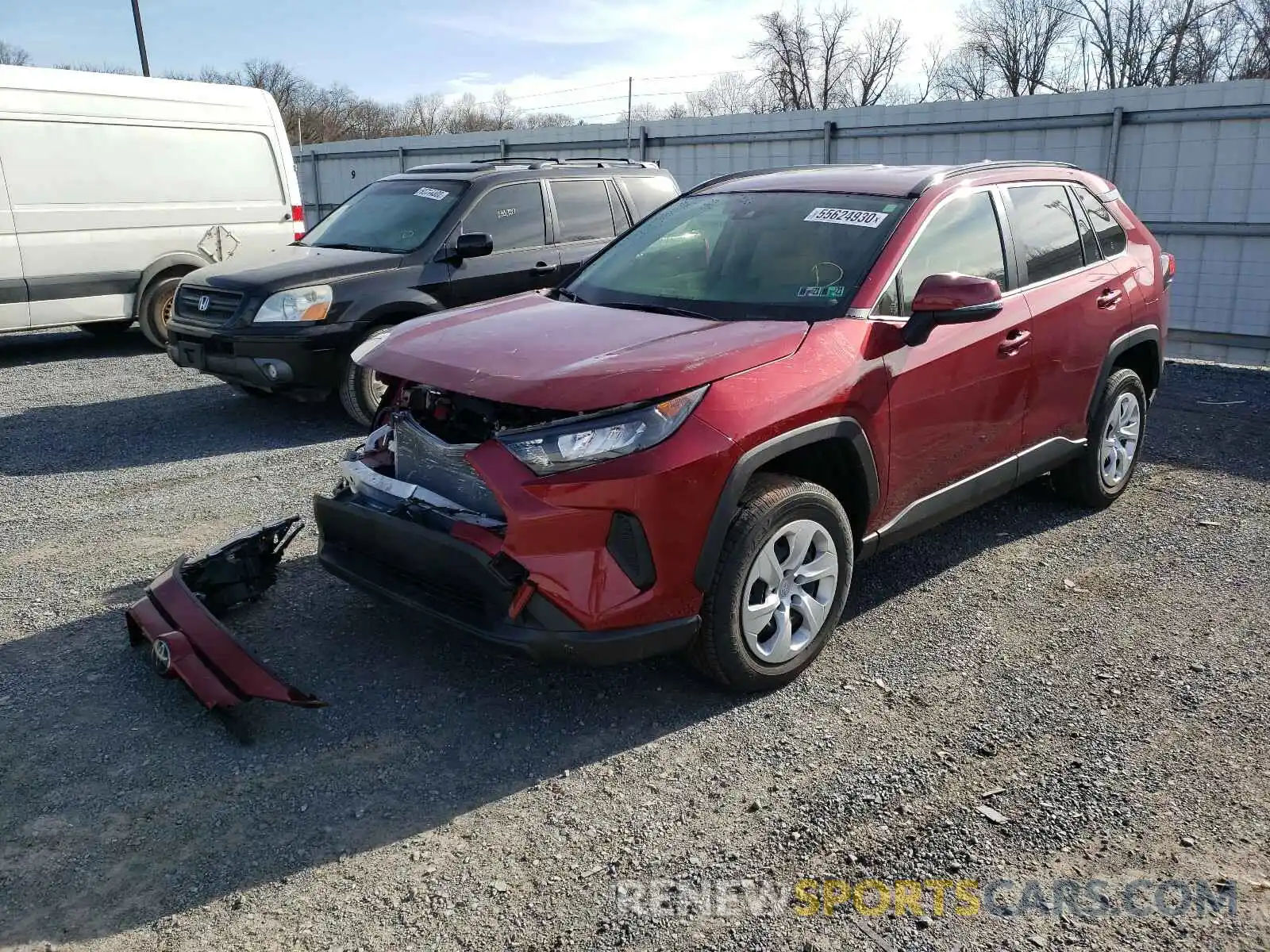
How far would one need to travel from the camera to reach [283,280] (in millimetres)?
7078

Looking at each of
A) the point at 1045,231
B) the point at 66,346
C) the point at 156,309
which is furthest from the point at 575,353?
the point at 66,346

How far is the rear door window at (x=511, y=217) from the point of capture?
7703mm

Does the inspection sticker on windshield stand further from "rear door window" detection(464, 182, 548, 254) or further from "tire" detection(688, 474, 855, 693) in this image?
"rear door window" detection(464, 182, 548, 254)

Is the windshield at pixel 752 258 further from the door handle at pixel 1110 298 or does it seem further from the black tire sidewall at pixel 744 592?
the door handle at pixel 1110 298

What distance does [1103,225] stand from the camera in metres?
5.40

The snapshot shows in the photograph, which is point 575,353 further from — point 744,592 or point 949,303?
point 949,303

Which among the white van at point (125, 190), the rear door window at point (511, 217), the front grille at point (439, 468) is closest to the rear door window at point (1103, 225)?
the front grille at point (439, 468)

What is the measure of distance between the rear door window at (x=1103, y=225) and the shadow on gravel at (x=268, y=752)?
3293 mm

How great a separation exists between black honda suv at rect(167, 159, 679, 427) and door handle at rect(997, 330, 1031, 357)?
359cm

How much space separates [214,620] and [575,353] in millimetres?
1610

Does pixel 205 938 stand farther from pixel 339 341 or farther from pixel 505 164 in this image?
pixel 505 164

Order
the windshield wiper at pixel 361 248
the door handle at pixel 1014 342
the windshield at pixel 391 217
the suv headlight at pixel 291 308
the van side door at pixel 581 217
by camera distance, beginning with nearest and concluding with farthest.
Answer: the door handle at pixel 1014 342
the suv headlight at pixel 291 308
the windshield wiper at pixel 361 248
the windshield at pixel 391 217
the van side door at pixel 581 217

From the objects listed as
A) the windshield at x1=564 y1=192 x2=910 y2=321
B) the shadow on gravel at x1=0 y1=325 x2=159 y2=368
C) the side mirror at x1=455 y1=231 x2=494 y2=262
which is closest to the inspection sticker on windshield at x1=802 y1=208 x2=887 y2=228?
the windshield at x1=564 y1=192 x2=910 y2=321

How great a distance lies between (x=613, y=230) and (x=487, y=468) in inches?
213
